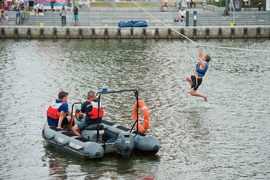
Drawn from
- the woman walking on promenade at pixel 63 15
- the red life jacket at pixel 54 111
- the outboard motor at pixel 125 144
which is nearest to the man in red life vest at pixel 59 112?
the red life jacket at pixel 54 111

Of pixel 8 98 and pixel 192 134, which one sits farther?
pixel 8 98

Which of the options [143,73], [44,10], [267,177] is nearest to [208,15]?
[44,10]

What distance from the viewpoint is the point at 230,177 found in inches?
395

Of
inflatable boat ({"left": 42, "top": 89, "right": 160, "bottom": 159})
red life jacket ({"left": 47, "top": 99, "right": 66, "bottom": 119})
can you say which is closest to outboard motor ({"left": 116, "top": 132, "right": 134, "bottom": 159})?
inflatable boat ({"left": 42, "top": 89, "right": 160, "bottom": 159})

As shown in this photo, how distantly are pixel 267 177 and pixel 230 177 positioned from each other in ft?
2.56

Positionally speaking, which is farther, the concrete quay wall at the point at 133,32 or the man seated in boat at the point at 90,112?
the concrete quay wall at the point at 133,32

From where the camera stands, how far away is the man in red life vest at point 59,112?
40.1ft

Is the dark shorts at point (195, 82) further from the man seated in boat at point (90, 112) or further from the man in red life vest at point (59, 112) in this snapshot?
the man seated in boat at point (90, 112)

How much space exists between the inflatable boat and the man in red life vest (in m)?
0.24

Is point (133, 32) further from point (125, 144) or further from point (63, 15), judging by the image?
point (125, 144)

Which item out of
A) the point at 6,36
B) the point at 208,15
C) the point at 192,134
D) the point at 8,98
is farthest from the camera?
the point at 208,15

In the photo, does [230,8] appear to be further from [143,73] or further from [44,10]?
[143,73]

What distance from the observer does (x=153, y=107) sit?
16031 millimetres

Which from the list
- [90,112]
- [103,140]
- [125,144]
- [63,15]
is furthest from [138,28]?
[125,144]
